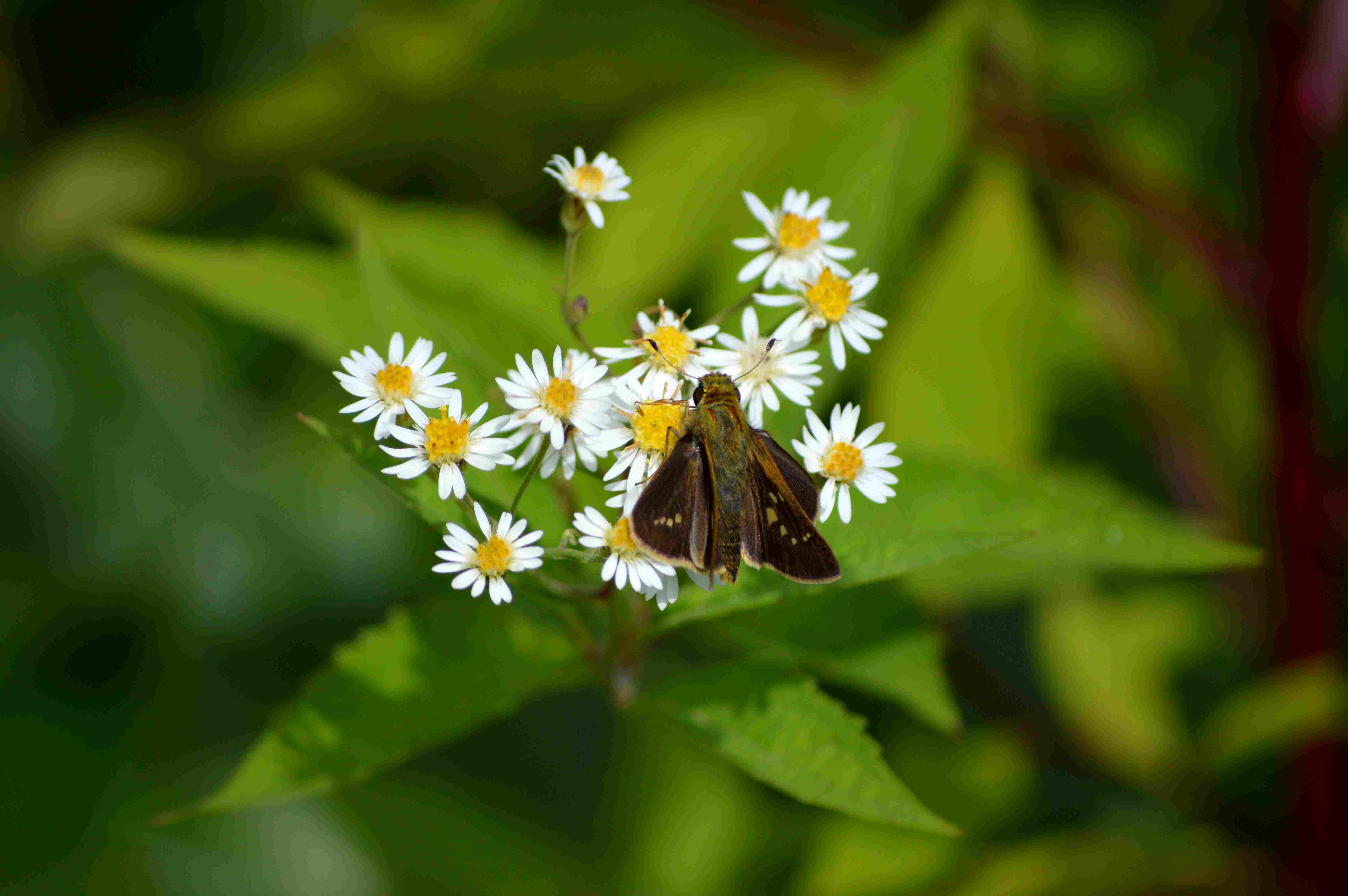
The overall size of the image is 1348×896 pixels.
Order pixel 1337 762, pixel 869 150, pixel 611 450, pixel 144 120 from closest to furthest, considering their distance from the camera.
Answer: pixel 611 450 < pixel 869 150 < pixel 1337 762 < pixel 144 120

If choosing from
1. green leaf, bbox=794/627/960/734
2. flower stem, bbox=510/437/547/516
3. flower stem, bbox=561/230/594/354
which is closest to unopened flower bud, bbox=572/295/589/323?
flower stem, bbox=561/230/594/354

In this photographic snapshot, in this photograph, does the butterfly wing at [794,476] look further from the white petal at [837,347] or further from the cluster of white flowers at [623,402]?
the white petal at [837,347]

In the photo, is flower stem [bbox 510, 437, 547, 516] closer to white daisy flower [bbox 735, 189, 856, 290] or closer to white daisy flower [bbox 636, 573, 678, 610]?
white daisy flower [bbox 636, 573, 678, 610]

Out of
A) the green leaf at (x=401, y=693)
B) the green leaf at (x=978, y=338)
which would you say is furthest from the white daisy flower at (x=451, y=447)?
the green leaf at (x=978, y=338)

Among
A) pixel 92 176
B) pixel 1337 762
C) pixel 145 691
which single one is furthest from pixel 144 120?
pixel 1337 762

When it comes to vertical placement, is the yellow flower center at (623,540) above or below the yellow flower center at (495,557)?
above

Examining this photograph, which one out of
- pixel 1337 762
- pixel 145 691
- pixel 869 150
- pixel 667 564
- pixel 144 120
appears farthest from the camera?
pixel 144 120

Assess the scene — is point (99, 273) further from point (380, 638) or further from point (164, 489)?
point (380, 638)

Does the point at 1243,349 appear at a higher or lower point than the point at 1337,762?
higher
